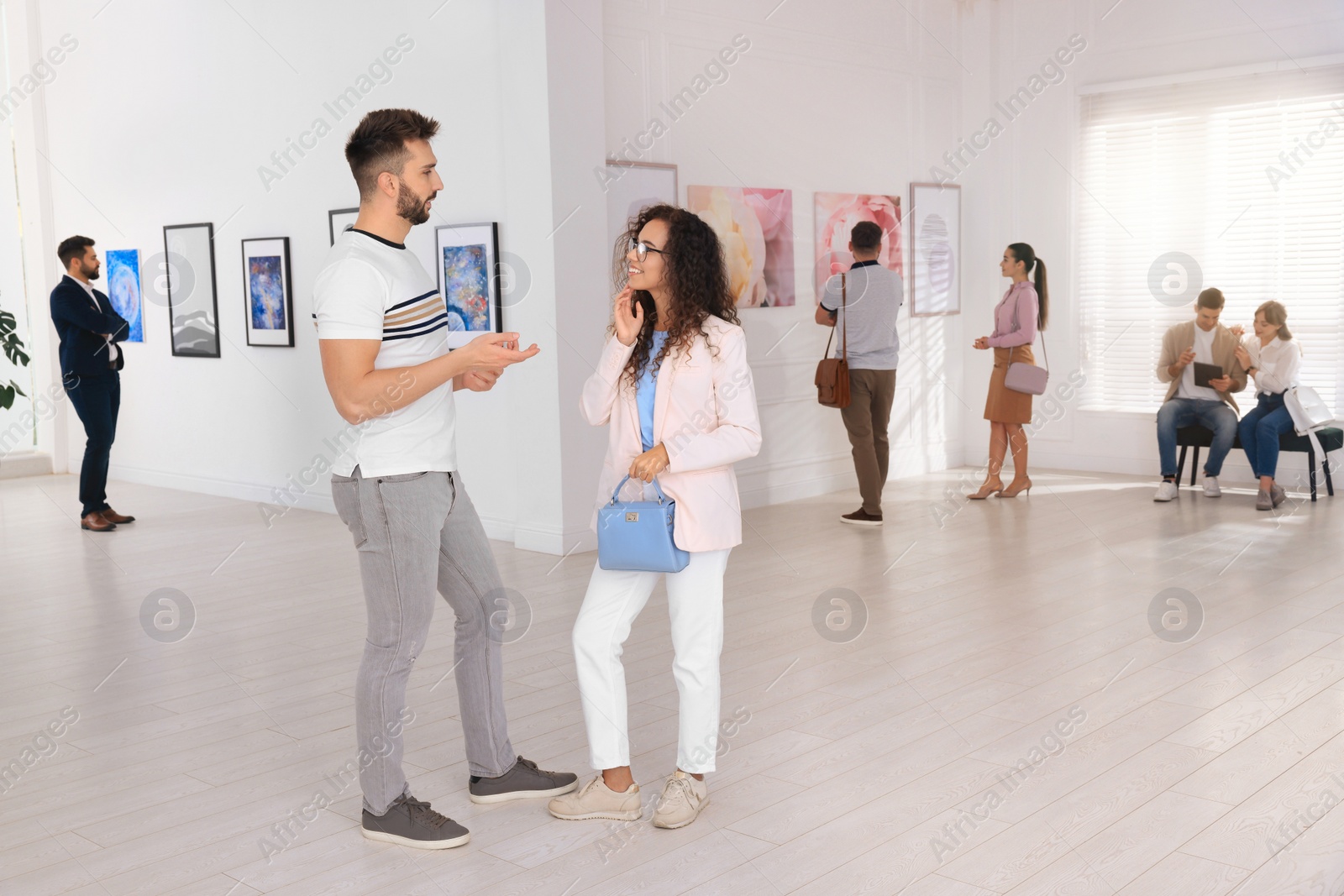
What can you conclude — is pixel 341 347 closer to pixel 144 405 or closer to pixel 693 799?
pixel 693 799

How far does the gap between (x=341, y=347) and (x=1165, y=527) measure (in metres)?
5.92

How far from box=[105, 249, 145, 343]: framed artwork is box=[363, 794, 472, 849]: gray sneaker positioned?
7959 mm

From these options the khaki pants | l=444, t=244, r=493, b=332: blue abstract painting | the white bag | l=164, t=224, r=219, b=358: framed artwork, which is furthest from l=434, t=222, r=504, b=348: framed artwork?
the white bag

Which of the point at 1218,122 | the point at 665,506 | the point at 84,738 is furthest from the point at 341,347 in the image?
the point at 1218,122

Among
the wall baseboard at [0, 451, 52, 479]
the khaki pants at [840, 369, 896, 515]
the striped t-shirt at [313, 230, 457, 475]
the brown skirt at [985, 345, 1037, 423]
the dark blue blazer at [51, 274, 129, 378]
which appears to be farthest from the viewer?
the wall baseboard at [0, 451, 52, 479]

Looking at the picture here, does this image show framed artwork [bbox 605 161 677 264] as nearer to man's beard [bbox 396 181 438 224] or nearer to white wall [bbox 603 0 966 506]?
white wall [bbox 603 0 966 506]

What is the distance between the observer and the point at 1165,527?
744cm

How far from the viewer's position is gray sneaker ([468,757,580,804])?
3.51m

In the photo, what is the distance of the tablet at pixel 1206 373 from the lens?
8406 mm

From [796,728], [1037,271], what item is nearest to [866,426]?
[1037,271]

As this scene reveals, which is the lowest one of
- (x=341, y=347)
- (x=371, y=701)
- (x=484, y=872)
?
(x=484, y=872)

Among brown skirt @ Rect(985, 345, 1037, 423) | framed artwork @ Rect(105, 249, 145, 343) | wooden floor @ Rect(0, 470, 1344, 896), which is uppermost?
framed artwork @ Rect(105, 249, 145, 343)

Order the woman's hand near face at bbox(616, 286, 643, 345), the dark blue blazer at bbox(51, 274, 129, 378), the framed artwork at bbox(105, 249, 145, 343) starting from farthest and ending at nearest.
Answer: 1. the framed artwork at bbox(105, 249, 145, 343)
2. the dark blue blazer at bbox(51, 274, 129, 378)
3. the woman's hand near face at bbox(616, 286, 643, 345)

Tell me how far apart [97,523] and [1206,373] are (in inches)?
300
